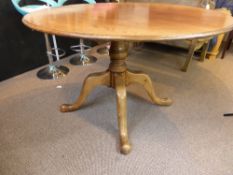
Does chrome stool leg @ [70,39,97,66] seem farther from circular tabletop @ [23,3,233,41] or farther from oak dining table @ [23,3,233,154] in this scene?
circular tabletop @ [23,3,233,41]

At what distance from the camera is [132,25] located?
1.05 metres

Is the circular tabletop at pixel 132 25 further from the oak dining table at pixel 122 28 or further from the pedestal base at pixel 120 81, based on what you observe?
the pedestal base at pixel 120 81

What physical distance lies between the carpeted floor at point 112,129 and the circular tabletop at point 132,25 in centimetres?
76

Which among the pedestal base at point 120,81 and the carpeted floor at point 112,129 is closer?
the carpeted floor at point 112,129

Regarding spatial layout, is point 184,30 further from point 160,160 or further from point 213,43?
point 213,43

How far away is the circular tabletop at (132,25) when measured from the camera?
0.90 m

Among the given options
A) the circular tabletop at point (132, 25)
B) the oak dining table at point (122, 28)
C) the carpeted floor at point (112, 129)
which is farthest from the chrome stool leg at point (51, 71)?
the circular tabletop at point (132, 25)

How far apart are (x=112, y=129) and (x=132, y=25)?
786 millimetres

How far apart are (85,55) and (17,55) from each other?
811 millimetres

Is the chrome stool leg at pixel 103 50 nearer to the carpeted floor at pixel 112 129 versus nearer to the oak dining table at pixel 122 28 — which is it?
the carpeted floor at pixel 112 129

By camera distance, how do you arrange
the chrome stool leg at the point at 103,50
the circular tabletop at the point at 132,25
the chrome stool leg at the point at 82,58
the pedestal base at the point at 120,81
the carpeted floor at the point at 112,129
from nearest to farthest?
the circular tabletop at the point at 132,25 → the carpeted floor at the point at 112,129 → the pedestal base at the point at 120,81 → the chrome stool leg at the point at 82,58 → the chrome stool leg at the point at 103,50

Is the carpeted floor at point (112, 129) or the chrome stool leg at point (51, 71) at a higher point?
the carpeted floor at point (112, 129)

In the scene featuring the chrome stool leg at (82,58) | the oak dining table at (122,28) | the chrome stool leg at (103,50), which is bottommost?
the chrome stool leg at (103,50)

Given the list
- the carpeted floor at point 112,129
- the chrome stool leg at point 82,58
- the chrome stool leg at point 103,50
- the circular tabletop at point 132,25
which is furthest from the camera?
the chrome stool leg at point 103,50
